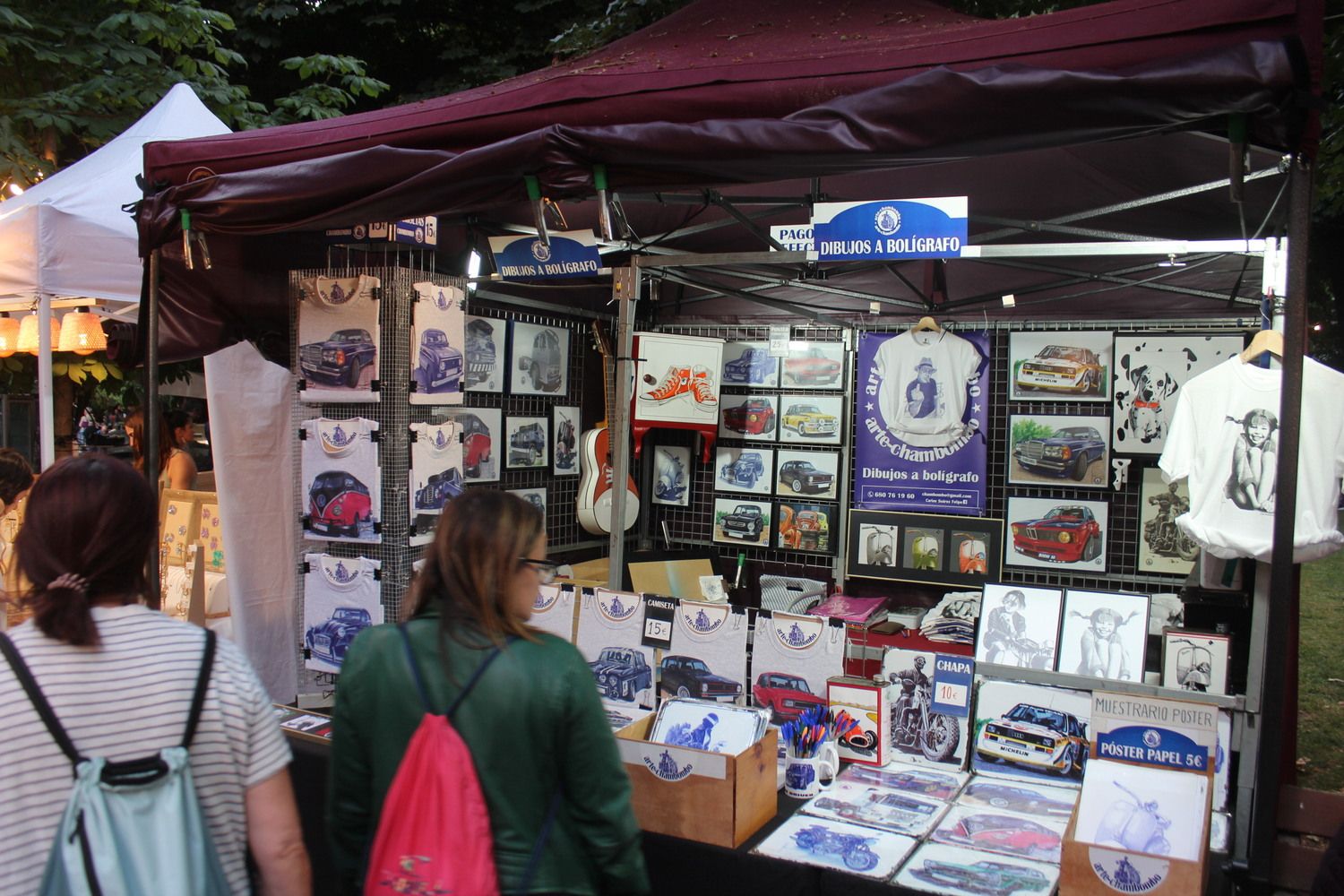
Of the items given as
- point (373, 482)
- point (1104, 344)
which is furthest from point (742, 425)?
point (373, 482)

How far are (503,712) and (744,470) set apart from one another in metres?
4.89

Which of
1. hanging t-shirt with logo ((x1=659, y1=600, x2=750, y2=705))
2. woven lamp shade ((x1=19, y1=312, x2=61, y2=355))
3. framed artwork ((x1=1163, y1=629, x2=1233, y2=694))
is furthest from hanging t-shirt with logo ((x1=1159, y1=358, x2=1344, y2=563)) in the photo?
woven lamp shade ((x1=19, y1=312, x2=61, y2=355))

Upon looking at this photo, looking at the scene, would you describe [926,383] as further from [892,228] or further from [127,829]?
[127,829]

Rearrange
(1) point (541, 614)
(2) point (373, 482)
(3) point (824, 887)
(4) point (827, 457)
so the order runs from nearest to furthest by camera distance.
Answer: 1. (3) point (824, 887)
2. (1) point (541, 614)
3. (2) point (373, 482)
4. (4) point (827, 457)

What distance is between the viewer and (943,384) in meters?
5.95

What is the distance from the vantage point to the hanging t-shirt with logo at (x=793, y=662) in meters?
3.44

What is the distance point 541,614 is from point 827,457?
2.84m

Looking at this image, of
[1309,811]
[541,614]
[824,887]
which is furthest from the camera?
[541,614]

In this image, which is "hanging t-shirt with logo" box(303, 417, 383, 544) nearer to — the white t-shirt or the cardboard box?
the cardboard box

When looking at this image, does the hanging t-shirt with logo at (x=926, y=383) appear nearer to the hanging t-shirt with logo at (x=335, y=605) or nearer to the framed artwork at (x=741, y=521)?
the framed artwork at (x=741, y=521)

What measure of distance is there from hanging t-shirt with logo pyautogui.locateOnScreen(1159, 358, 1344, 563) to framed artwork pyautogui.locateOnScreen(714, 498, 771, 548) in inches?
123

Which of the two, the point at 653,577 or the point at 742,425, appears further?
the point at 742,425

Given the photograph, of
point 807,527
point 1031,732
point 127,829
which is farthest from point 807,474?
point 127,829

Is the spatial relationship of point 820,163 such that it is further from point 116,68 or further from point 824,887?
point 116,68
